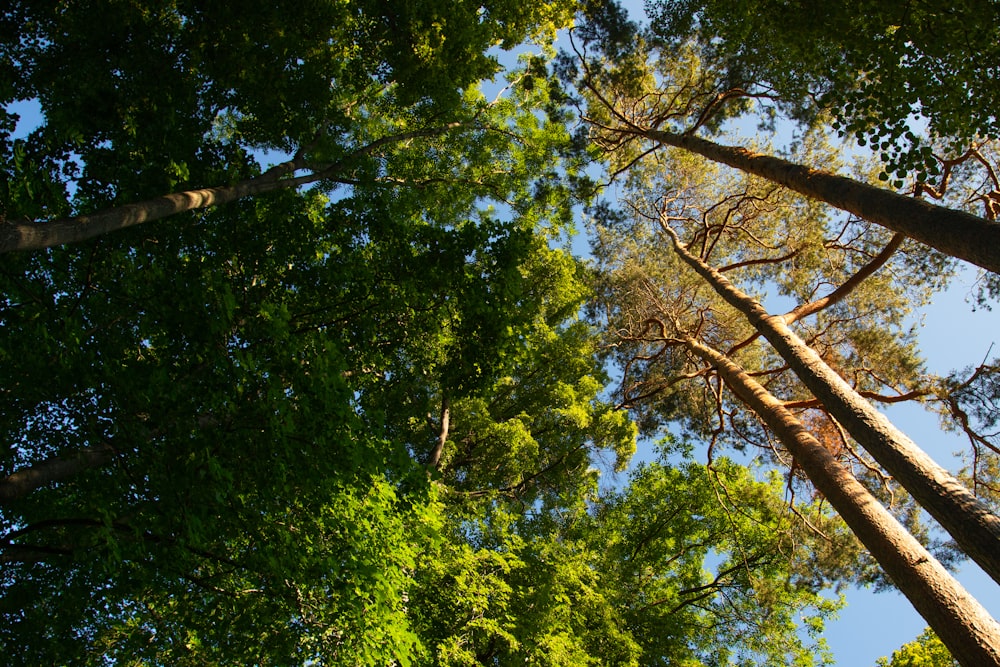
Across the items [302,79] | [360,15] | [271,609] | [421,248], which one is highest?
[360,15]

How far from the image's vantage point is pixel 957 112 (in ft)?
18.2

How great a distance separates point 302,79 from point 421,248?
3.77m

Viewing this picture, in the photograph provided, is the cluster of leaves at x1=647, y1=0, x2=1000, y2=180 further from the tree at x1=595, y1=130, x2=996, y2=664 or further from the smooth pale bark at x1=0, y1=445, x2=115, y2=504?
the smooth pale bark at x1=0, y1=445, x2=115, y2=504

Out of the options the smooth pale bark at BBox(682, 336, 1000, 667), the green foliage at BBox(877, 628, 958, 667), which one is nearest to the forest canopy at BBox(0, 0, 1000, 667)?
the smooth pale bark at BBox(682, 336, 1000, 667)

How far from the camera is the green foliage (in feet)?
57.0

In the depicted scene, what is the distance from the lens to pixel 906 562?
500cm

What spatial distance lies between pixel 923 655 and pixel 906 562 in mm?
18718

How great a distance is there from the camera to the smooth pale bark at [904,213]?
4.30 meters

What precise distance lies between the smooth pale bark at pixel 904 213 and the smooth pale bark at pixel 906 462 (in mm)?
2052

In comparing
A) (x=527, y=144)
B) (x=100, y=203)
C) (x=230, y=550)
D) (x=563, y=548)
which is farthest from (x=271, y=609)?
(x=527, y=144)

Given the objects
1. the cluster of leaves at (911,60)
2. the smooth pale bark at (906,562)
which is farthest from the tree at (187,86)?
the smooth pale bark at (906,562)

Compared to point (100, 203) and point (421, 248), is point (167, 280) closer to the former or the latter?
point (100, 203)

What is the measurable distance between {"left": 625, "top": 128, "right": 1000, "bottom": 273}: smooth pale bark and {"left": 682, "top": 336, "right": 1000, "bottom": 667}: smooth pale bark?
274cm

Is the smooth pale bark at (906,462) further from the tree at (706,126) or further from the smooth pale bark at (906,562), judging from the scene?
the tree at (706,126)
